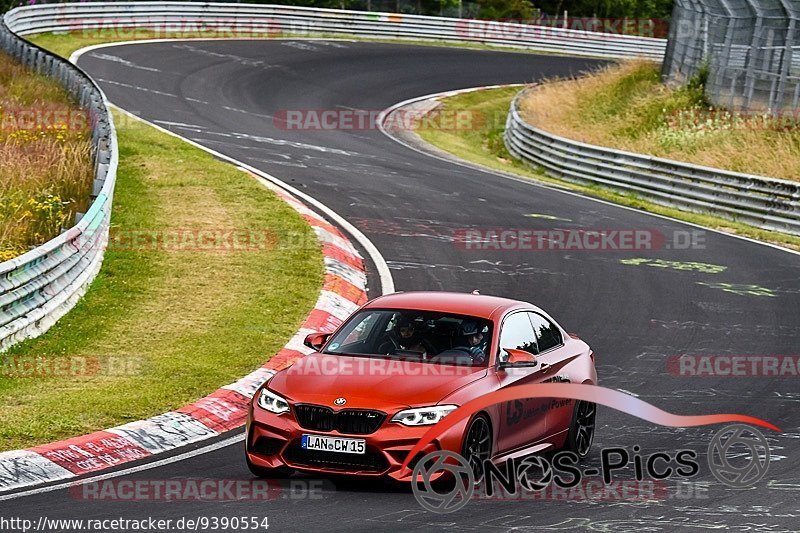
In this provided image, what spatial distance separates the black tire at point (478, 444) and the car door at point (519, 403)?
18 cm

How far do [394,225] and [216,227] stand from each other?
11.5ft

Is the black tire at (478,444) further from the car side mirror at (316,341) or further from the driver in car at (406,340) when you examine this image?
the car side mirror at (316,341)

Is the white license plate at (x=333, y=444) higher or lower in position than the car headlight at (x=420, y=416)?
lower

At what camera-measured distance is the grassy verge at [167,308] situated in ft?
36.6

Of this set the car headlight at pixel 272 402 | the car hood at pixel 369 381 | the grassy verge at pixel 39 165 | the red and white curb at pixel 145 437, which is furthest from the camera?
the grassy verge at pixel 39 165

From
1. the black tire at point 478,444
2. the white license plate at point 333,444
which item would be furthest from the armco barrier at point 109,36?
the black tire at point 478,444

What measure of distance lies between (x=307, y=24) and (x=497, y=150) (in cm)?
1720

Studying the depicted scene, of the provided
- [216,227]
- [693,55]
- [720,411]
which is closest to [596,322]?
[720,411]

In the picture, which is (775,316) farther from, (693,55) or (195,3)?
(195,3)

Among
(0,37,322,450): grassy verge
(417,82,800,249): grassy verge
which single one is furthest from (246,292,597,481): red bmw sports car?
(417,82,800,249): grassy verge

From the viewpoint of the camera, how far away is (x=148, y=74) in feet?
121

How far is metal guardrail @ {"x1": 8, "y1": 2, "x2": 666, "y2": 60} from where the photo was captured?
4394 centimetres

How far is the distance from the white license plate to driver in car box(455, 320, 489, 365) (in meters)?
1.37

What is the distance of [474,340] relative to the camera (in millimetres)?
9867
